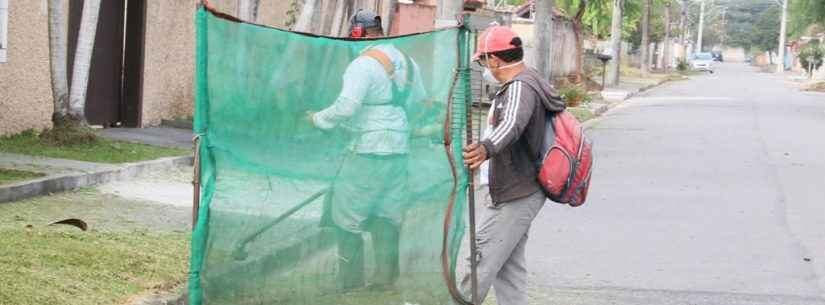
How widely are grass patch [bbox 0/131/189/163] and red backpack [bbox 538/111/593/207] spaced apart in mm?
7722

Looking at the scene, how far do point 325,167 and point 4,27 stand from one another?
374 inches

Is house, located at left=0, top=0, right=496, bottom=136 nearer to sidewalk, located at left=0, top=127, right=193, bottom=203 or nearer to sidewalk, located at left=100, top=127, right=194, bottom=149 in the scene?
sidewalk, located at left=100, top=127, right=194, bottom=149

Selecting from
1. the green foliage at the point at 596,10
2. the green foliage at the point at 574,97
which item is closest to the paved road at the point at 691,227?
the green foliage at the point at 574,97

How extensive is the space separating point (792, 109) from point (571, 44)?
33.8 ft

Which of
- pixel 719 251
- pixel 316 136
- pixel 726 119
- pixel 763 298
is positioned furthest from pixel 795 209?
pixel 726 119

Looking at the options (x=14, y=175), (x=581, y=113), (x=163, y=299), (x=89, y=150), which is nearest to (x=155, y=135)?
(x=89, y=150)

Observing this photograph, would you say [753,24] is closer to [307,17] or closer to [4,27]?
[307,17]

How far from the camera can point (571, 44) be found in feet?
140

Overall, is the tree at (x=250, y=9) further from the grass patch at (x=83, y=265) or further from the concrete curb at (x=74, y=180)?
the grass patch at (x=83, y=265)

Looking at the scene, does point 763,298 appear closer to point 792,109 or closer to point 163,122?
point 163,122

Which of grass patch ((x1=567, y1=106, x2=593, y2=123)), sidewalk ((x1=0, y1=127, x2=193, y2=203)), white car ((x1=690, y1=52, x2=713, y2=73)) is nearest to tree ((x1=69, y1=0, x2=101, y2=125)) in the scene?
sidewalk ((x1=0, y1=127, x2=193, y2=203))

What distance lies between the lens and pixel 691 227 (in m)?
11.7

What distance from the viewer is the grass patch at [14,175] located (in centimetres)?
1126

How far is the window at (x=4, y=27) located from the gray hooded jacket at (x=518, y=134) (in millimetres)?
9330
